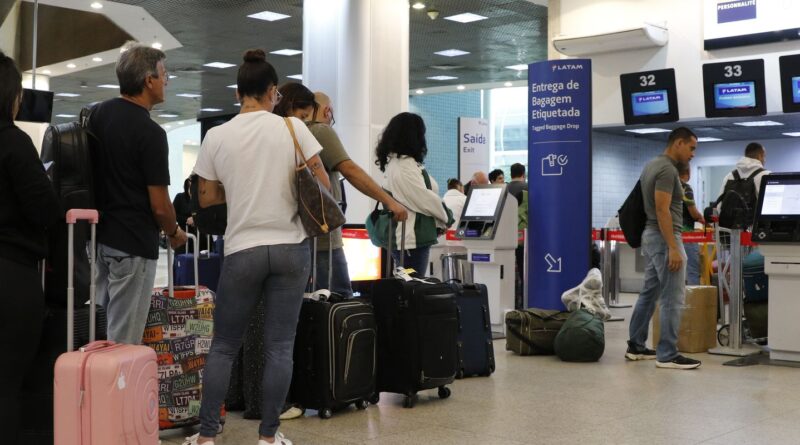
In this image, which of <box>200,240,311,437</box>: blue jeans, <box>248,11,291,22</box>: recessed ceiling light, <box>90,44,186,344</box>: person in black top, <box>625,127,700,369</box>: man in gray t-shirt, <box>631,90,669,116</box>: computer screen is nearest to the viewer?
<box>200,240,311,437</box>: blue jeans

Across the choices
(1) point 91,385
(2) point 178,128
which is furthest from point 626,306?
(2) point 178,128

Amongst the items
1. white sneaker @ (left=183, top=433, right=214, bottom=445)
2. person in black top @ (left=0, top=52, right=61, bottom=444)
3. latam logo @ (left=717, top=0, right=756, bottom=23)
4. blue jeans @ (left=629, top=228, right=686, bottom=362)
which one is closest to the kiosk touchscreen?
blue jeans @ (left=629, top=228, right=686, bottom=362)

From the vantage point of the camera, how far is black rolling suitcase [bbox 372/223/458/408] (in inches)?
179

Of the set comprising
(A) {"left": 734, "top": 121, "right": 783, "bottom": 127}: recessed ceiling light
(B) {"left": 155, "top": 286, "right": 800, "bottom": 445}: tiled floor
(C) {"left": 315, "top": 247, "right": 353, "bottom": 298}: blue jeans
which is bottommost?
(B) {"left": 155, "top": 286, "right": 800, "bottom": 445}: tiled floor

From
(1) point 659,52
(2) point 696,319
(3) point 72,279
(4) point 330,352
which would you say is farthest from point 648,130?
(3) point 72,279

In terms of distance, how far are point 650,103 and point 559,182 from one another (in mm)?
3732

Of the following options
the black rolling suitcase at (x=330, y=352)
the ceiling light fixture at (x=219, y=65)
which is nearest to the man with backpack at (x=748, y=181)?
the black rolling suitcase at (x=330, y=352)

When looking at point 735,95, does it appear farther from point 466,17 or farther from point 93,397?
point 93,397

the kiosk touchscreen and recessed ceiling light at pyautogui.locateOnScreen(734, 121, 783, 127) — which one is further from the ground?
recessed ceiling light at pyautogui.locateOnScreen(734, 121, 783, 127)

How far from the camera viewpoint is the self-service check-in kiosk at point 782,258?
241 inches

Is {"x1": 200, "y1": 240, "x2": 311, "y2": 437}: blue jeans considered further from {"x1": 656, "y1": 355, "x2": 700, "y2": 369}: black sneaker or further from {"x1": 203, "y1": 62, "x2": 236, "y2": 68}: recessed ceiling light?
{"x1": 203, "y1": 62, "x2": 236, "y2": 68}: recessed ceiling light

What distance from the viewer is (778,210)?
20.5ft

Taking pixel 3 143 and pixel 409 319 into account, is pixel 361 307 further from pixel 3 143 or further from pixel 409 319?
pixel 3 143

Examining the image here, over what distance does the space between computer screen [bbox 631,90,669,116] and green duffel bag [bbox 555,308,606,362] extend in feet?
16.1
